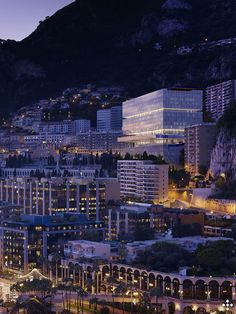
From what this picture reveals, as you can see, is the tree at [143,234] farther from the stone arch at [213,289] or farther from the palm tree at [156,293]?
the palm tree at [156,293]

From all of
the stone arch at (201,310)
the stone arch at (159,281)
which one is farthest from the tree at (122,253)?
the stone arch at (201,310)

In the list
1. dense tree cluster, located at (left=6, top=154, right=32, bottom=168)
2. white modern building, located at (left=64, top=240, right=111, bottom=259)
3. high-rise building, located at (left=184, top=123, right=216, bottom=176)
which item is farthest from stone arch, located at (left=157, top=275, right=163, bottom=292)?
dense tree cluster, located at (left=6, top=154, right=32, bottom=168)

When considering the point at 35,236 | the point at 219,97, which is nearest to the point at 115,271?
the point at 35,236

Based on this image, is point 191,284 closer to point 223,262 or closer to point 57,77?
point 223,262

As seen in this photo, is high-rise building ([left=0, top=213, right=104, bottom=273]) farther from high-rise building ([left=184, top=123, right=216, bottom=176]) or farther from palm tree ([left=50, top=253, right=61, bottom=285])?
high-rise building ([left=184, top=123, right=216, bottom=176])

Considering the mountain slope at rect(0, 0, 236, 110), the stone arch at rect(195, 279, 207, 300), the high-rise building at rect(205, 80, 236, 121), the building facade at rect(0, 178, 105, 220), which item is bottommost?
the stone arch at rect(195, 279, 207, 300)

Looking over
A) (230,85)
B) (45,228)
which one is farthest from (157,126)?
(45,228)

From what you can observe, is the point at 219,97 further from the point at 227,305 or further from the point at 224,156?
the point at 227,305
